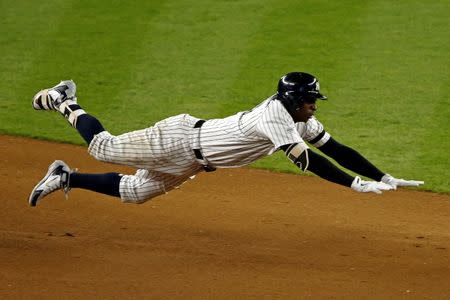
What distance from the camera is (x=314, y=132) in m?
7.64

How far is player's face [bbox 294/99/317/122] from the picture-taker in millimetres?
6973

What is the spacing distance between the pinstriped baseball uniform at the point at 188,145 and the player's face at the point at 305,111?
107 mm

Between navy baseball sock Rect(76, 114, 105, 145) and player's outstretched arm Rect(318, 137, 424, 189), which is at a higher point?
navy baseball sock Rect(76, 114, 105, 145)

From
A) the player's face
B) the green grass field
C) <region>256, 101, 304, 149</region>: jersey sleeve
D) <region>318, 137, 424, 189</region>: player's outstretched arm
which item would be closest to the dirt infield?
<region>318, 137, 424, 189</region>: player's outstretched arm

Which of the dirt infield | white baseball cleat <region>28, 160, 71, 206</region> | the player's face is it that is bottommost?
the dirt infield

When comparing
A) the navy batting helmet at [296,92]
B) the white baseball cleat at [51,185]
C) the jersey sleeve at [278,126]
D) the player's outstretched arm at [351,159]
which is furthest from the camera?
the white baseball cleat at [51,185]

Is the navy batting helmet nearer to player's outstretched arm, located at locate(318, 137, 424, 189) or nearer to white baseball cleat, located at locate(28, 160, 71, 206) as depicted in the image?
player's outstretched arm, located at locate(318, 137, 424, 189)

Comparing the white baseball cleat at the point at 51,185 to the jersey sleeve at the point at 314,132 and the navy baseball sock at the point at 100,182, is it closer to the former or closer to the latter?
the navy baseball sock at the point at 100,182

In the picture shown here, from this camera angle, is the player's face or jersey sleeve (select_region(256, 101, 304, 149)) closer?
jersey sleeve (select_region(256, 101, 304, 149))

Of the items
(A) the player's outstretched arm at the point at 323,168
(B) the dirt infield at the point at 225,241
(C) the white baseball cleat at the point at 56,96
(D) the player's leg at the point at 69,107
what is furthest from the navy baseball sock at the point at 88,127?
(A) the player's outstretched arm at the point at 323,168

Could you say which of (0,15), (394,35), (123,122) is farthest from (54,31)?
(394,35)

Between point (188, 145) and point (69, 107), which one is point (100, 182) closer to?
point (69, 107)

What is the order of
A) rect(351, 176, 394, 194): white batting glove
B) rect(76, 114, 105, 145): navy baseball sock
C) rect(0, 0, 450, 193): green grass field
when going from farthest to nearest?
rect(0, 0, 450, 193): green grass field, rect(76, 114, 105, 145): navy baseball sock, rect(351, 176, 394, 194): white batting glove

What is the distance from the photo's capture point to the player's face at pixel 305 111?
22.9 ft
